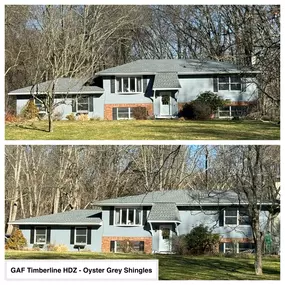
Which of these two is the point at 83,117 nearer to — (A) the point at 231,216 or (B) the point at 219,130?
(B) the point at 219,130

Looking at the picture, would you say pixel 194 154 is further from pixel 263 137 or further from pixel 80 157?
pixel 80 157

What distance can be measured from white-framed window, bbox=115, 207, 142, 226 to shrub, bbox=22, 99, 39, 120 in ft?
7.33

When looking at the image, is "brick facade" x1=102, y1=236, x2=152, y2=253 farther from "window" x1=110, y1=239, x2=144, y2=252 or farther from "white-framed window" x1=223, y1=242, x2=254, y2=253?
"white-framed window" x1=223, y1=242, x2=254, y2=253

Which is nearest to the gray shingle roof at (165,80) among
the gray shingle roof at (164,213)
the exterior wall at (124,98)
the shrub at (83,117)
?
the exterior wall at (124,98)

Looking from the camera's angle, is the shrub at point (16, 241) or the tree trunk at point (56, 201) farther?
the tree trunk at point (56, 201)

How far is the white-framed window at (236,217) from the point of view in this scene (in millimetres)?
12586

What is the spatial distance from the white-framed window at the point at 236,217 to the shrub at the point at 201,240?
0.40 metres

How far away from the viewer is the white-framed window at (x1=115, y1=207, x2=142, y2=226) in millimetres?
12766

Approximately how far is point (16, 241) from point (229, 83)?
463 centimetres

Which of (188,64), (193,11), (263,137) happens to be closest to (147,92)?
(188,64)

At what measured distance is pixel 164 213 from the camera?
12.6 m

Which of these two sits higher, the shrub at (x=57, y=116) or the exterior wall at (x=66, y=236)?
the shrub at (x=57, y=116)

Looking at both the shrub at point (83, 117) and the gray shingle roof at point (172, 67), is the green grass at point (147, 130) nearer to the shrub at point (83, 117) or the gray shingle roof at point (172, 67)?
the shrub at point (83, 117)

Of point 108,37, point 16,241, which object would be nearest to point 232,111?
point 108,37
